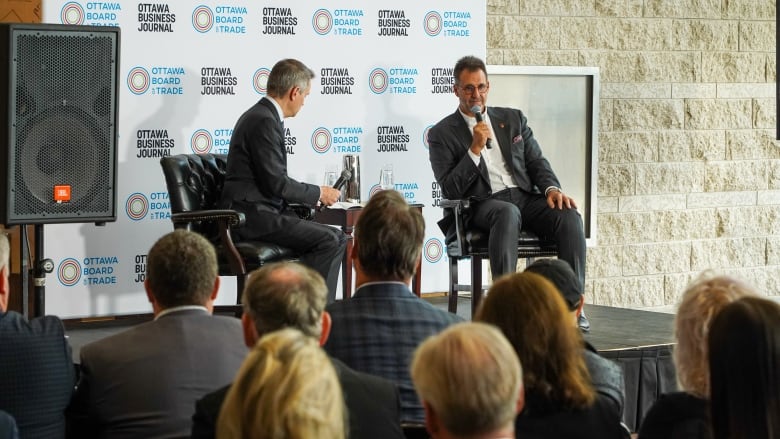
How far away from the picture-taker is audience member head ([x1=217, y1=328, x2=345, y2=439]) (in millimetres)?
1526

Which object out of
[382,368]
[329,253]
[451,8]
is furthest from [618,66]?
[382,368]

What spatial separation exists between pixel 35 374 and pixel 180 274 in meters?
0.41

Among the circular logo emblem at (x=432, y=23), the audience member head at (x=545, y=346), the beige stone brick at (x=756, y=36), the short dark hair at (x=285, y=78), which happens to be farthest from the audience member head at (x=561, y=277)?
the beige stone brick at (x=756, y=36)

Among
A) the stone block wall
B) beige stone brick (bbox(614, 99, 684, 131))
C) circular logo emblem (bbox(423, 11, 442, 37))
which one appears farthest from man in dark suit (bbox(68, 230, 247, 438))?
beige stone brick (bbox(614, 99, 684, 131))

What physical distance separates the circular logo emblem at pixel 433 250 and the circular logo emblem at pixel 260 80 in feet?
4.08

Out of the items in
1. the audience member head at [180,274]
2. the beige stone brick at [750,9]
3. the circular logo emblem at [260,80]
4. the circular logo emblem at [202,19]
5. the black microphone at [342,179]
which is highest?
the beige stone brick at [750,9]

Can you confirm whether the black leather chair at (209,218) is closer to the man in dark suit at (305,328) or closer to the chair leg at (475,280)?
the chair leg at (475,280)

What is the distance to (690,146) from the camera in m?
7.39

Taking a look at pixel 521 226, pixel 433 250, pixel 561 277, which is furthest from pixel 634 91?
pixel 561 277

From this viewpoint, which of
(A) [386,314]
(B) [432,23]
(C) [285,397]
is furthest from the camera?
(B) [432,23]

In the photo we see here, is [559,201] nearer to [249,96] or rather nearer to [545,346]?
[249,96]

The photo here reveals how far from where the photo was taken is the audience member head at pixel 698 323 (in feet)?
7.50

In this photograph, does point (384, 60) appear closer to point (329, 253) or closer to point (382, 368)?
point (329, 253)

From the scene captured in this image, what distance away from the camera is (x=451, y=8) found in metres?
6.34
